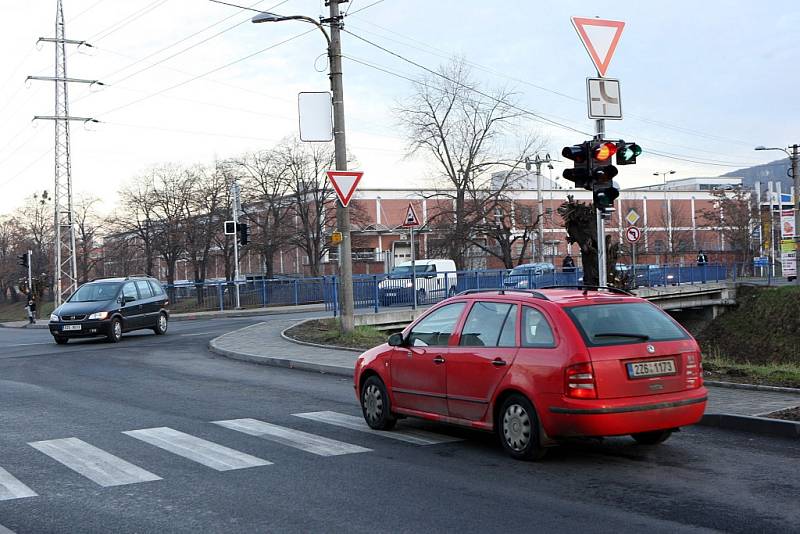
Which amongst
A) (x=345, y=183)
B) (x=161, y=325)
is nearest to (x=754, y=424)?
(x=345, y=183)

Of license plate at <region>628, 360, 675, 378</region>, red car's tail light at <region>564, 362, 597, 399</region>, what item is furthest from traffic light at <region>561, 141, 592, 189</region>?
red car's tail light at <region>564, 362, 597, 399</region>

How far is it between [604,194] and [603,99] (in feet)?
4.66

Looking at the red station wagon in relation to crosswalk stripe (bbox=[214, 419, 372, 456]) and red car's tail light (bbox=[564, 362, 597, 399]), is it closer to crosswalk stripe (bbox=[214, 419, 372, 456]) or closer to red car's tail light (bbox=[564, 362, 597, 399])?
red car's tail light (bbox=[564, 362, 597, 399])

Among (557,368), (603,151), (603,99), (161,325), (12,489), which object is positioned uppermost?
(603,99)

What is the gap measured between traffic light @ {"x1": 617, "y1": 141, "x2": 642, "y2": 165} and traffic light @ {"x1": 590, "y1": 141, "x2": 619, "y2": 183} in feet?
0.56

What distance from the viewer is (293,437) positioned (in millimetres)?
9242

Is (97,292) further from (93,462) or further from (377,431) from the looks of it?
(93,462)

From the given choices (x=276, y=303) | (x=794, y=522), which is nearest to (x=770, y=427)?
(x=794, y=522)

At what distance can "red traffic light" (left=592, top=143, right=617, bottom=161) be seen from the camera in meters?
13.1

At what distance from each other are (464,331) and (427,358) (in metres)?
0.55

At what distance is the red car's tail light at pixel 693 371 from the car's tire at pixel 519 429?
4.77 ft

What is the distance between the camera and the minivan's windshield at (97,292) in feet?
82.1

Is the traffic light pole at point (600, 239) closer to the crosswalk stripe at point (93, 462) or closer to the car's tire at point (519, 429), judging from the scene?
the car's tire at point (519, 429)

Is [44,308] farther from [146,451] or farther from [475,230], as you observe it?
[146,451]
